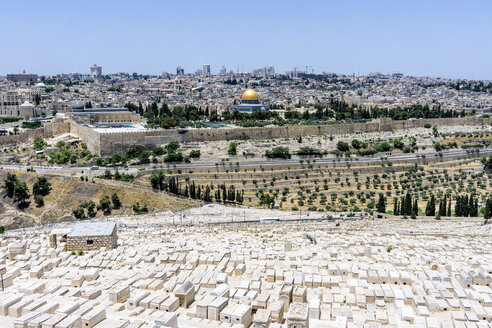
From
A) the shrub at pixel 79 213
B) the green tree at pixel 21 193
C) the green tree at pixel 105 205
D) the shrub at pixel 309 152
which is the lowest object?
the shrub at pixel 79 213

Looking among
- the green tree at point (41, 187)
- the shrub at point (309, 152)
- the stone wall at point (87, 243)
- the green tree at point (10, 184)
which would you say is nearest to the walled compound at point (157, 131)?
the shrub at point (309, 152)

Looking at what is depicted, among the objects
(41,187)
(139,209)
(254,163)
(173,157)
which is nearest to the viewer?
(139,209)

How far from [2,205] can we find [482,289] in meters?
25.3

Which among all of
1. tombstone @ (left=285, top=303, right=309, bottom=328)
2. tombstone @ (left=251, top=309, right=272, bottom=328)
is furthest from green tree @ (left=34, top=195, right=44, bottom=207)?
tombstone @ (left=285, top=303, right=309, bottom=328)

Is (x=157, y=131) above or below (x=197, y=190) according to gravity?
above

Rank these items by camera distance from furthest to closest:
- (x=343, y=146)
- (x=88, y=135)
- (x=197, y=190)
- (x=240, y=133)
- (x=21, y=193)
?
(x=240, y=133)
(x=343, y=146)
(x=88, y=135)
(x=197, y=190)
(x=21, y=193)

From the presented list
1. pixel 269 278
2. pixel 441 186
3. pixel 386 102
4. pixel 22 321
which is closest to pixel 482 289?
pixel 269 278

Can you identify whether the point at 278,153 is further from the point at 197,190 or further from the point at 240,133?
the point at 197,190

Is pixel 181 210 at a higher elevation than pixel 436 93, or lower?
lower

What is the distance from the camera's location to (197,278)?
14.1 meters

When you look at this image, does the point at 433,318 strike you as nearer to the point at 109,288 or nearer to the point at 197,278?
the point at 197,278

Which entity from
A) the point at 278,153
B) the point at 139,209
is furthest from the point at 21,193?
the point at 278,153

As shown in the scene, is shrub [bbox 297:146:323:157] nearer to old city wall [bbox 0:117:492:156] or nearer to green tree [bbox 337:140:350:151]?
green tree [bbox 337:140:350:151]

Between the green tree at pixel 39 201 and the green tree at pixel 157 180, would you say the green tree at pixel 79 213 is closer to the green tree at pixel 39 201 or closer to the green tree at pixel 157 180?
the green tree at pixel 39 201
